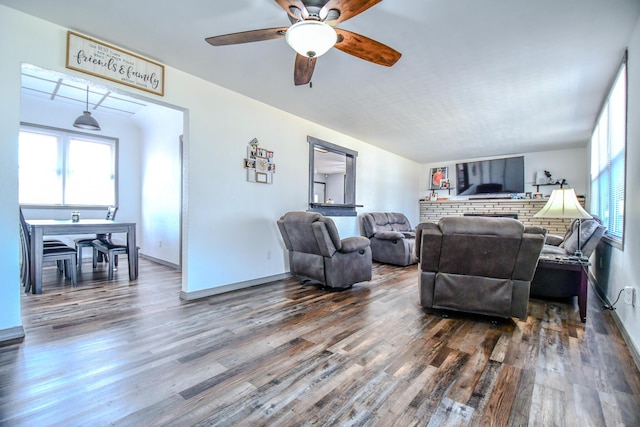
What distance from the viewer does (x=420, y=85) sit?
131 inches

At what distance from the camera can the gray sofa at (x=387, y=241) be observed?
211 inches

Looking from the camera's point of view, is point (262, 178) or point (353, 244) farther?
point (262, 178)

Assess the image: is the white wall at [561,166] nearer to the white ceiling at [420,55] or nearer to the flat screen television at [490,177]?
the flat screen television at [490,177]

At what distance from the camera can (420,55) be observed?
106 inches

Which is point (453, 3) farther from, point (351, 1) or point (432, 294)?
point (432, 294)

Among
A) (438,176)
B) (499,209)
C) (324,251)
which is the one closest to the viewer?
(324,251)

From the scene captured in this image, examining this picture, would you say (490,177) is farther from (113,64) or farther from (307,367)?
(113,64)

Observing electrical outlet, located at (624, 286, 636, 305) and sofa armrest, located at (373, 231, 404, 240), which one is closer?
electrical outlet, located at (624, 286, 636, 305)

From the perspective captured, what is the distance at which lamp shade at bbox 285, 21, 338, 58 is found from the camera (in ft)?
5.68

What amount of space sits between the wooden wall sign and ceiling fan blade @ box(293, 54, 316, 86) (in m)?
1.50

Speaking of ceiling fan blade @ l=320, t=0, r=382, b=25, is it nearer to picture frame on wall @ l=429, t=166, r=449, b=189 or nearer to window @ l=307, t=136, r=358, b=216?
window @ l=307, t=136, r=358, b=216

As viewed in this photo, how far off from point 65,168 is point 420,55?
6327 mm

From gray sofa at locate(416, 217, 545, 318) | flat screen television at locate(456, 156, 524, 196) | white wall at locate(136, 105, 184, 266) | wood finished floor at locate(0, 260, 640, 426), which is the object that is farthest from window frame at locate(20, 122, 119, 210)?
flat screen television at locate(456, 156, 524, 196)

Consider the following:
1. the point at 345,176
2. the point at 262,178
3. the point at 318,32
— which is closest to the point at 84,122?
the point at 262,178
